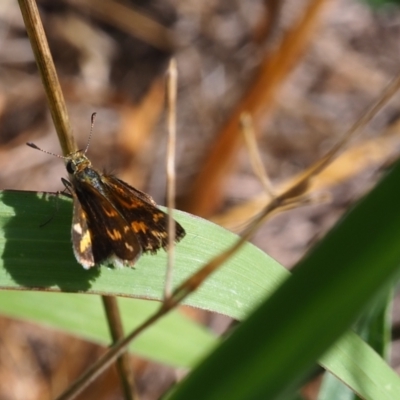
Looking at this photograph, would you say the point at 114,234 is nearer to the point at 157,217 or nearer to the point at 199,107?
the point at 157,217

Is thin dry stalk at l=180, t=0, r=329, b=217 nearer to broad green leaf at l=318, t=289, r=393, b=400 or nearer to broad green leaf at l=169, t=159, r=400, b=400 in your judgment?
broad green leaf at l=318, t=289, r=393, b=400

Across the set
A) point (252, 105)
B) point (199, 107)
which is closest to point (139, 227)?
point (252, 105)

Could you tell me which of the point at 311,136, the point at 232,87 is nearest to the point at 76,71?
the point at 232,87

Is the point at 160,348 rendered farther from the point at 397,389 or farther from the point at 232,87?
the point at 232,87

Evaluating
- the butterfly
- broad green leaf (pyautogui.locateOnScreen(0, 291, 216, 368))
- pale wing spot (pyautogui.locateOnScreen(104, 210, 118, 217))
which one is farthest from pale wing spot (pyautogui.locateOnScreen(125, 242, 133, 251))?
broad green leaf (pyautogui.locateOnScreen(0, 291, 216, 368))

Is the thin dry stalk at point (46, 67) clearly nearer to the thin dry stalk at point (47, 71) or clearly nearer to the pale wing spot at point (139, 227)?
the thin dry stalk at point (47, 71)

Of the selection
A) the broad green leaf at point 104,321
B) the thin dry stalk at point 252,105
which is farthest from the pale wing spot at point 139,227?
the thin dry stalk at point 252,105
